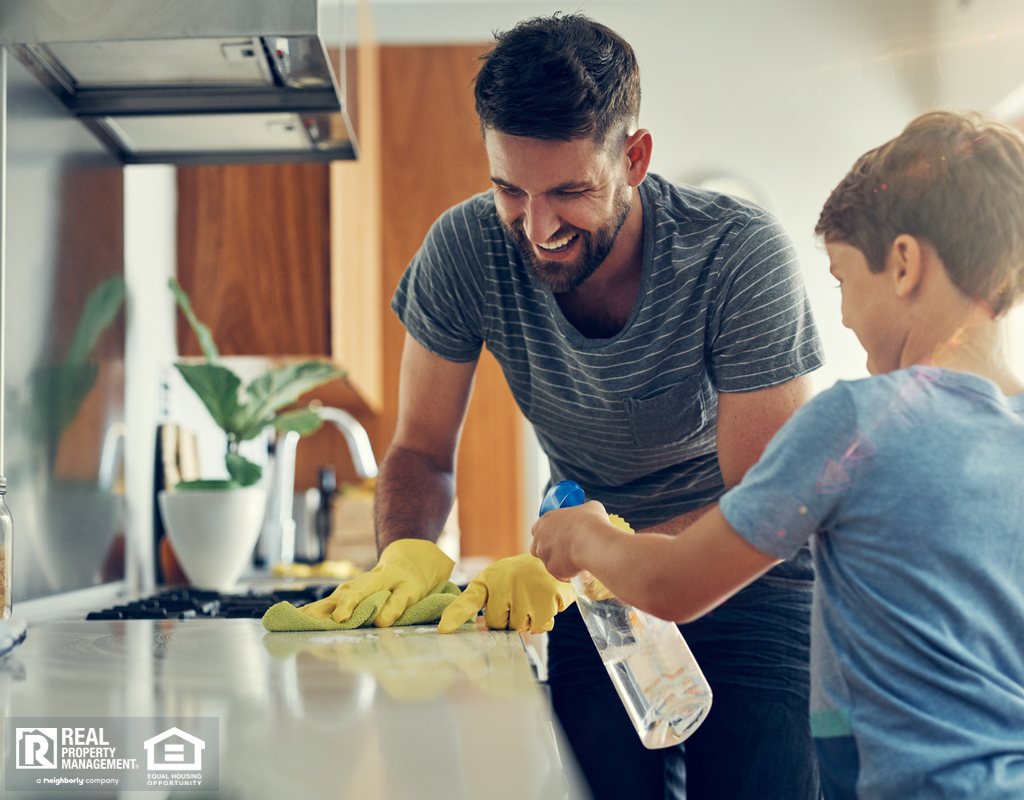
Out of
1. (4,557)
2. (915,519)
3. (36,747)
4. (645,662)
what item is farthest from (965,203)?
(4,557)

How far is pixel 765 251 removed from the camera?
0.97 meters

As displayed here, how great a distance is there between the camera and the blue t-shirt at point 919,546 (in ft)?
1.82

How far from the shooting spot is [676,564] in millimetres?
628

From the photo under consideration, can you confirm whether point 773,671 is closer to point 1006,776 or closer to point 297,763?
point 1006,776

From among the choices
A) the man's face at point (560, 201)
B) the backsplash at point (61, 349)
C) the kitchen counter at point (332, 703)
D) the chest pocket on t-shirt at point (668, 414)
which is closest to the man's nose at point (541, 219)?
the man's face at point (560, 201)

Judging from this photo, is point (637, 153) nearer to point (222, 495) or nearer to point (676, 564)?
point (676, 564)

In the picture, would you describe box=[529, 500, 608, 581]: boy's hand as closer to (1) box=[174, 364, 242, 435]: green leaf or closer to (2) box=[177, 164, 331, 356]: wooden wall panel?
(1) box=[174, 364, 242, 435]: green leaf

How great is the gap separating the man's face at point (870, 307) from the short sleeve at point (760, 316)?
23 centimetres

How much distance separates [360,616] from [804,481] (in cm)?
44

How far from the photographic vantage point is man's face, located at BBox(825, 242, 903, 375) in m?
0.67

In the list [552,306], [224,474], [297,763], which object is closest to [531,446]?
[224,474]

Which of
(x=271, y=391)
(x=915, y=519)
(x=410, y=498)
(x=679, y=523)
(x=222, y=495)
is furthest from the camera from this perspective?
(x=271, y=391)

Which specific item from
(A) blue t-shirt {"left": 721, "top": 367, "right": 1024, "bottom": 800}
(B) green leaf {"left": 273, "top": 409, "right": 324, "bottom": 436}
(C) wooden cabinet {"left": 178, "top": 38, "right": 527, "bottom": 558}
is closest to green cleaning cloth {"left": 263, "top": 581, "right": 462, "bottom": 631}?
(A) blue t-shirt {"left": 721, "top": 367, "right": 1024, "bottom": 800}

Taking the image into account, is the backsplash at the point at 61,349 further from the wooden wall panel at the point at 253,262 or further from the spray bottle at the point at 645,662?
the spray bottle at the point at 645,662
